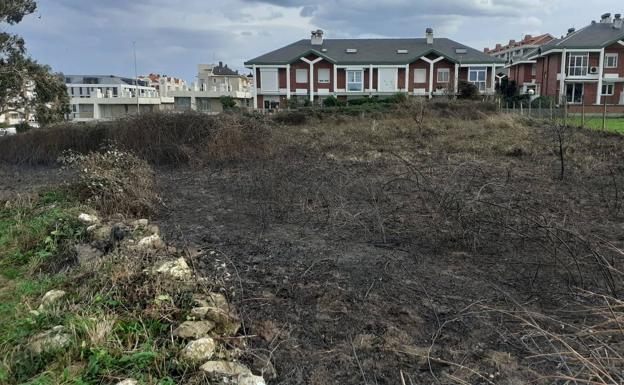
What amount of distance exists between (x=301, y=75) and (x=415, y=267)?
141 feet

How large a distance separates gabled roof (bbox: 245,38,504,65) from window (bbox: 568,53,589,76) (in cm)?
626

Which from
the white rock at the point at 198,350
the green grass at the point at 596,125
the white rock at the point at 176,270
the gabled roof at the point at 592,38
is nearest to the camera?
the white rock at the point at 198,350

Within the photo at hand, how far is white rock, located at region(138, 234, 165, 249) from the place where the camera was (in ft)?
15.4

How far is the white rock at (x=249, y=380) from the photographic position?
277cm

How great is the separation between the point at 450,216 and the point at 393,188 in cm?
255

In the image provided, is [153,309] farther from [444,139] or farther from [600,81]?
[600,81]

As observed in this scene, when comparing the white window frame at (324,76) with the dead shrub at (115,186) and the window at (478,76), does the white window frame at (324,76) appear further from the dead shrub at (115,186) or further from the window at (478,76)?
the dead shrub at (115,186)

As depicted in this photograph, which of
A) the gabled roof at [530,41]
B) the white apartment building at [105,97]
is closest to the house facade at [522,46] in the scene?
the gabled roof at [530,41]

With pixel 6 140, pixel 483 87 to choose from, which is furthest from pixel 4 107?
pixel 483 87

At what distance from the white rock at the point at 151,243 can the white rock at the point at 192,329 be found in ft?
5.23

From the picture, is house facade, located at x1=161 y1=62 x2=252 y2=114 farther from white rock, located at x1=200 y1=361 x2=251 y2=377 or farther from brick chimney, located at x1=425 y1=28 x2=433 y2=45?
white rock, located at x1=200 y1=361 x2=251 y2=377

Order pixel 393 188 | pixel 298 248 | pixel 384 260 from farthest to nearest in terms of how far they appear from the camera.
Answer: pixel 393 188
pixel 298 248
pixel 384 260

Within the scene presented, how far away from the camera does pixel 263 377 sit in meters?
2.96

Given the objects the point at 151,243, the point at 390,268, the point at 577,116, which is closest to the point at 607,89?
the point at 577,116
